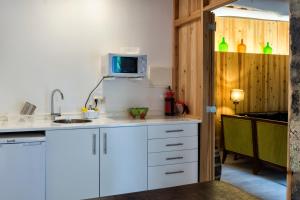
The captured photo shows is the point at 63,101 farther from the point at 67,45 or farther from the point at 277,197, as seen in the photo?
the point at 277,197

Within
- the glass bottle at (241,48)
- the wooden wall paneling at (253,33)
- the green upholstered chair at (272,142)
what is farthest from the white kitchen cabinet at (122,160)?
the glass bottle at (241,48)

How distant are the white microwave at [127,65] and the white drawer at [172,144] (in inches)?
29.2

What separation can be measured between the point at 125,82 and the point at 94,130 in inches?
37.0

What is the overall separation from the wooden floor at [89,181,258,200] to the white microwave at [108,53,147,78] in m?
1.88

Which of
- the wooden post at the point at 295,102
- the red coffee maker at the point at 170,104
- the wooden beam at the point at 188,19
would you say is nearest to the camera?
the wooden post at the point at 295,102

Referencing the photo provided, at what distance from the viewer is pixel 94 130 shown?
2.78 meters

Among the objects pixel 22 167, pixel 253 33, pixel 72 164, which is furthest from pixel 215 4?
pixel 253 33

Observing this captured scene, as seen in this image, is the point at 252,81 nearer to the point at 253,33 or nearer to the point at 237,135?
the point at 253,33

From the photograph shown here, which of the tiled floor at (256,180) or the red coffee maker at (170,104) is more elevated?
the red coffee maker at (170,104)

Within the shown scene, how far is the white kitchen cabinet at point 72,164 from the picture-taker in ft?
8.66

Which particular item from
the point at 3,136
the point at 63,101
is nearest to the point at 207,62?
the point at 63,101

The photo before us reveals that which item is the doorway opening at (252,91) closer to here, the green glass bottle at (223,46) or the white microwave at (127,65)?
the green glass bottle at (223,46)

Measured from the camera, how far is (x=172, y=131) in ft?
10.2

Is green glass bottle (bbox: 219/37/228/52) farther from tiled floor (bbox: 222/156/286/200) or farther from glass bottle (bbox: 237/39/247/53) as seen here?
tiled floor (bbox: 222/156/286/200)
